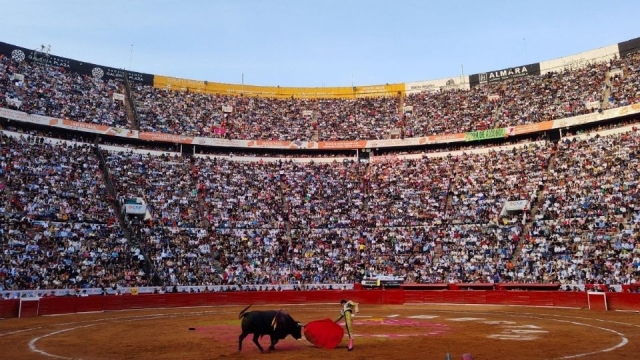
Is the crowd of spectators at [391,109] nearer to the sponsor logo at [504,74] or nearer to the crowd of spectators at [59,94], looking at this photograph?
the sponsor logo at [504,74]

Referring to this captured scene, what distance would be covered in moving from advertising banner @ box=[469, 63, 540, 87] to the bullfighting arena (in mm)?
34847

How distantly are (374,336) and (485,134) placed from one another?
35.8 meters

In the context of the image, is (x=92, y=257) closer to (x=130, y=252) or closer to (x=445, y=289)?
(x=130, y=252)

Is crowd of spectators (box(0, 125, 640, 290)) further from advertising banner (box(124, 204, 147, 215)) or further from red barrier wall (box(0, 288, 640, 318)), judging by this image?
red barrier wall (box(0, 288, 640, 318))

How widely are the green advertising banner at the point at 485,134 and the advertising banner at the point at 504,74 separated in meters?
11.0

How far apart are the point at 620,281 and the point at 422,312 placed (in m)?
12.8

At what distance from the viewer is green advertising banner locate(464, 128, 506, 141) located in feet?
159

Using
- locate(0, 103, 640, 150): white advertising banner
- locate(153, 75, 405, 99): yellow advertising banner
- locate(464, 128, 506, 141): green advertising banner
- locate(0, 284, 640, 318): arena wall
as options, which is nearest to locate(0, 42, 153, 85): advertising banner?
locate(153, 75, 405, 99): yellow advertising banner

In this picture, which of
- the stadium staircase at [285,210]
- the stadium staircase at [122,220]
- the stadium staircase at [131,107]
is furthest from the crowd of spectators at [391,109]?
the stadium staircase at [285,210]

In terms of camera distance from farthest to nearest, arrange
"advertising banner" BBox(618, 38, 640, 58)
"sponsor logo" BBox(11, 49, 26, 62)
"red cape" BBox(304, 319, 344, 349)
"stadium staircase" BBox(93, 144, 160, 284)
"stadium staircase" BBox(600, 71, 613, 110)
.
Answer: "sponsor logo" BBox(11, 49, 26, 62)
"advertising banner" BBox(618, 38, 640, 58)
"stadium staircase" BBox(600, 71, 613, 110)
"stadium staircase" BBox(93, 144, 160, 284)
"red cape" BBox(304, 319, 344, 349)

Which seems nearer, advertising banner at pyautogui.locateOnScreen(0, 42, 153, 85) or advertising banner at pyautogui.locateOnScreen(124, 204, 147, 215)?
advertising banner at pyautogui.locateOnScreen(124, 204, 147, 215)

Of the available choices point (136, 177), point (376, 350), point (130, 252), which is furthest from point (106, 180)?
point (376, 350)

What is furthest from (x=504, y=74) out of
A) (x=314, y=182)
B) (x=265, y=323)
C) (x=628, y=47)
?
(x=265, y=323)

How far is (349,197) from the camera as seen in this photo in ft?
158
